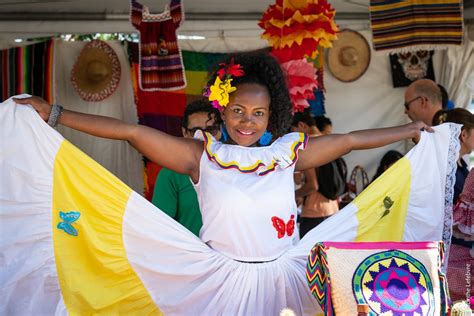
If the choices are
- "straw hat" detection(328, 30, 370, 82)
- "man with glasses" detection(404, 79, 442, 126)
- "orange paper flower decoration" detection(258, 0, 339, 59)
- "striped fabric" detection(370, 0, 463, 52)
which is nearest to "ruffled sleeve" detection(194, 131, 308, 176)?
"orange paper flower decoration" detection(258, 0, 339, 59)

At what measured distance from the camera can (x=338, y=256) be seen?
2.67 meters

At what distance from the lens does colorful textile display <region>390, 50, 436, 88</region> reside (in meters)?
7.12

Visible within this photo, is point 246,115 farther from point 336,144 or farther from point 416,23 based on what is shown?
point 416,23

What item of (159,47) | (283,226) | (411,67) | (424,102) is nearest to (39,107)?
(283,226)

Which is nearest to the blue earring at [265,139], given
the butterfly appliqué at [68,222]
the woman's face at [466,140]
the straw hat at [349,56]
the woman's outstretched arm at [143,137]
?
the woman's outstretched arm at [143,137]

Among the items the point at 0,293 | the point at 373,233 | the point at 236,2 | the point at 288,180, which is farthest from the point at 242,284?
the point at 236,2

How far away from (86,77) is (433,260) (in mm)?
4757

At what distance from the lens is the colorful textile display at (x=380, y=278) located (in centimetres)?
259

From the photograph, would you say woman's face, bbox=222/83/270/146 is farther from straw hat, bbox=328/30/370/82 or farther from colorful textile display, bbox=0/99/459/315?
straw hat, bbox=328/30/370/82

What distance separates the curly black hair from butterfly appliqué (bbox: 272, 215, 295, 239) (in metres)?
0.46

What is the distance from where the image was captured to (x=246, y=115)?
314cm

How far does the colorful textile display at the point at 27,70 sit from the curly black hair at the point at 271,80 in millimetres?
3650

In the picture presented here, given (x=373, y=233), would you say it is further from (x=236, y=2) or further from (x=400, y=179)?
(x=236, y=2)

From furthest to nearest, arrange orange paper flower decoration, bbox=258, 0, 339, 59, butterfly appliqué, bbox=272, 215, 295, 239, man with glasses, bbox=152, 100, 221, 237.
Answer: orange paper flower decoration, bbox=258, 0, 339, 59
man with glasses, bbox=152, 100, 221, 237
butterfly appliqué, bbox=272, 215, 295, 239
